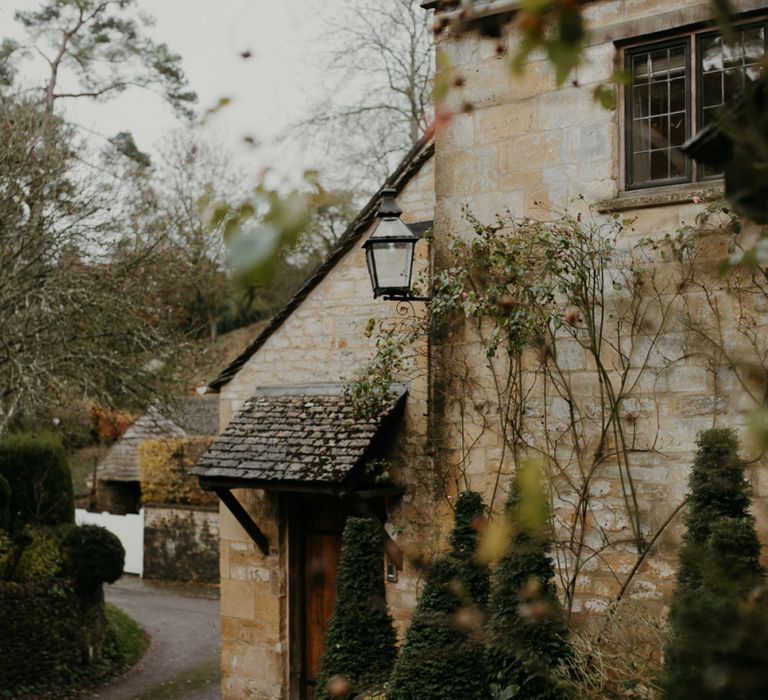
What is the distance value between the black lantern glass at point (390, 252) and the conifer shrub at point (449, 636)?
1780 mm

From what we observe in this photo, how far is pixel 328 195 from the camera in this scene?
1764 millimetres

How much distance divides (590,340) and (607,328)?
0.14 m

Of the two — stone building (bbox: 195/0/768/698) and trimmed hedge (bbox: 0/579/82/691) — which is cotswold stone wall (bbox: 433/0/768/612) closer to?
stone building (bbox: 195/0/768/698)

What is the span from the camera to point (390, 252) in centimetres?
675

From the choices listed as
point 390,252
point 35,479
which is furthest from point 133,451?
point 390,252

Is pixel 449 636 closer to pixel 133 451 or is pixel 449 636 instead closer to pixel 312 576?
pixel 312 576

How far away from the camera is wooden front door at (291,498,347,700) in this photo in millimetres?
8633

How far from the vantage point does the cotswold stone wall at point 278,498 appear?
8297 millimetres

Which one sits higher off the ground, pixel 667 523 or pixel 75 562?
pixel 667 523

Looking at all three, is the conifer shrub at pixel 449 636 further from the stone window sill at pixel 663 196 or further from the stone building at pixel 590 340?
the stone window sill at pixel 663 196

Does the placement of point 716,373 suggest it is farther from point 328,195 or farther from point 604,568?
point 328,195

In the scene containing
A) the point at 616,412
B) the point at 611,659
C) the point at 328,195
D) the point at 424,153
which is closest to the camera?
the point at 328,195

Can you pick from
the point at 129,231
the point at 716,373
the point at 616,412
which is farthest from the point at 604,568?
the point at 129,231

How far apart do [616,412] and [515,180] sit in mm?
1773
